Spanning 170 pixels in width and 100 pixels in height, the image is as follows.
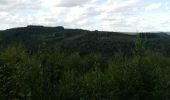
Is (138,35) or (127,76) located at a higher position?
(138,35)

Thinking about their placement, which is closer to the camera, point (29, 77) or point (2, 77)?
point (2, 77)

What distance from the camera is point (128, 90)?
27.5m

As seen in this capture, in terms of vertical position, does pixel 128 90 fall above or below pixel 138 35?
below

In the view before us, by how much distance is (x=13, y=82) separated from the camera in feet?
41.4

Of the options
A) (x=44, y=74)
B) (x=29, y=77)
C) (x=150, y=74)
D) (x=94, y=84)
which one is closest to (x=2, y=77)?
(x=29, y=77)

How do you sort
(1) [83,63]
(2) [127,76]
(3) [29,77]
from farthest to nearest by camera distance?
Result: (1) [83,63] → (2) [127,76] → (3) [29,77]

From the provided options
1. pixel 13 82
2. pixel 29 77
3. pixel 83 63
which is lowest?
pixel 83 63

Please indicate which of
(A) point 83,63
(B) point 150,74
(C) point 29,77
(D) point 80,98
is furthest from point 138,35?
(A) point 83,63

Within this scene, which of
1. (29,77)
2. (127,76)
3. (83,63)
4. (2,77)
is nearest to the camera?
(2,77)

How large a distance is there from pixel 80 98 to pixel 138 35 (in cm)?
691

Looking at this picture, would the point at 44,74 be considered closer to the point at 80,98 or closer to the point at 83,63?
the point at 80,98

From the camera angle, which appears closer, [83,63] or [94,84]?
[94,84]

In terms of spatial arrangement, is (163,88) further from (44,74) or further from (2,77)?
(2,77)

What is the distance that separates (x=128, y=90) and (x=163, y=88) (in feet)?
9.68
